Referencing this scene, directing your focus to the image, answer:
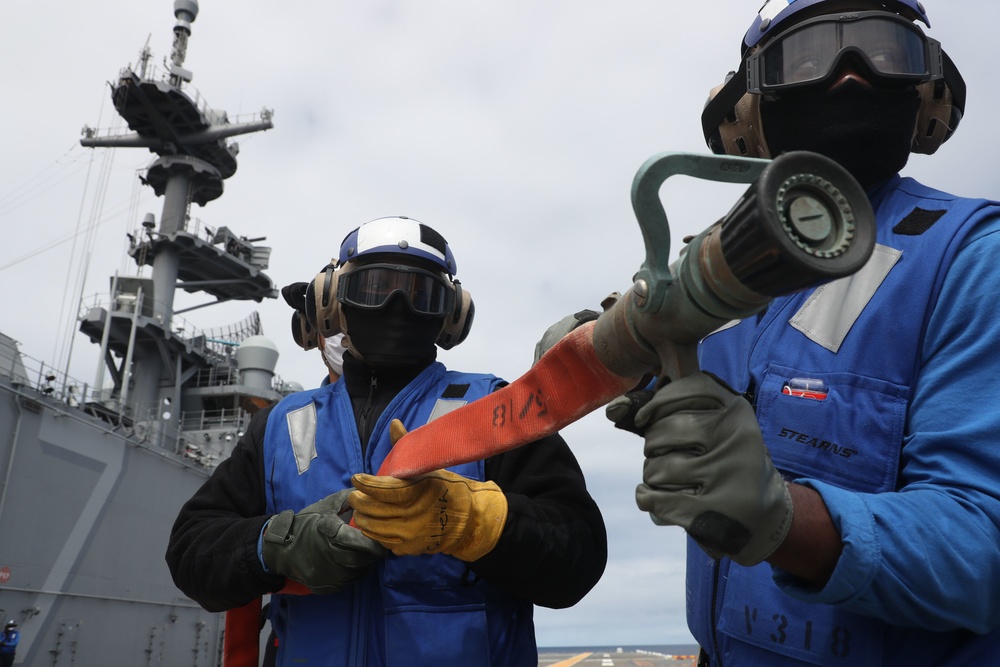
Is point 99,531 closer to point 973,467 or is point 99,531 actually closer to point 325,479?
point 325,479

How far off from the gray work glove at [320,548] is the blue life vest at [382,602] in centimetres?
16

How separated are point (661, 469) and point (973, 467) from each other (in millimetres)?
594

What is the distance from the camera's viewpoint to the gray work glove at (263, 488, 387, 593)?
7.54ft

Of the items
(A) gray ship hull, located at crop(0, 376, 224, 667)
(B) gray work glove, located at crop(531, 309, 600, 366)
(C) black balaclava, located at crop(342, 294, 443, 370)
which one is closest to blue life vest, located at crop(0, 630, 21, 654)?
(A) gray ship hull, located at crop(0, 376, 224, 667)

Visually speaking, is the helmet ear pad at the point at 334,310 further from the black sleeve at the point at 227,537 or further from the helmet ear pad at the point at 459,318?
the black sleeve at the point at 227,537

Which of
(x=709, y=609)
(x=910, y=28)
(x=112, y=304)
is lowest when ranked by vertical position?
(x=709, y=609)

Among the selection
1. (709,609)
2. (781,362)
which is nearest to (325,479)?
(709,609)

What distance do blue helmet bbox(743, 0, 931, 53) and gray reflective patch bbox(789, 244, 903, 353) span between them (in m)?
0.62

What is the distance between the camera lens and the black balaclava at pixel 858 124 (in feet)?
5.95

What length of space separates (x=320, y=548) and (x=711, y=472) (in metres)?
1.52

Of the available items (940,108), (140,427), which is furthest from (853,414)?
(140,427)

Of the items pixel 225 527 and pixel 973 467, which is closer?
pixel 973 467

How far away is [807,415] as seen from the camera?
1631mm

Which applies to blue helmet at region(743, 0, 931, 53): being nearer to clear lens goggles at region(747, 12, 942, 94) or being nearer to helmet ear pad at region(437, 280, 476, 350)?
clear lens goggles at region(747, 12, 942, 94)
